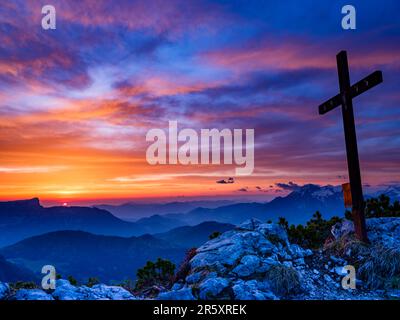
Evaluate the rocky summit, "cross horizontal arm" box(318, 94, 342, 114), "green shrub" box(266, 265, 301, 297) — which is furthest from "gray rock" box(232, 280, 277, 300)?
"cross horizontal arm" box(318, 94, 342, 114)

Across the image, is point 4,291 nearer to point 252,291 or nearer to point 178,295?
point 178,295

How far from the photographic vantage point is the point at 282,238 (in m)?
13.0

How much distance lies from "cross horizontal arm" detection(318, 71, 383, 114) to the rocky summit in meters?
5.25

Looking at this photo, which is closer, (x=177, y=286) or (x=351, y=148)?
(x=177, y=286)

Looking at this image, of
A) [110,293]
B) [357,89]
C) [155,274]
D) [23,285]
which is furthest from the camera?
[357,89]

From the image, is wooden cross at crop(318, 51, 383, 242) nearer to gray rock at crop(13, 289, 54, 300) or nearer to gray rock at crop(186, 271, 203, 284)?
gray rock at crop(186, 271, 203, 284)

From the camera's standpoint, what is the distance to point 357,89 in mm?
12977

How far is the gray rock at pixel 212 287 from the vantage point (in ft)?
30.2

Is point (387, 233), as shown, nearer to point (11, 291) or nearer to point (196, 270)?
point (196, 270)

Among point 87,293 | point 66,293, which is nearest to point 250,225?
point 87,293

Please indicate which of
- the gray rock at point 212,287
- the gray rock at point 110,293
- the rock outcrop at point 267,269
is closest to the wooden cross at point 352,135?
the rock outcrop at point 267,269

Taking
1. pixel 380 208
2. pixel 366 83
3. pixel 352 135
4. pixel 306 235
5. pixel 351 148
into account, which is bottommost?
pixel 306 235

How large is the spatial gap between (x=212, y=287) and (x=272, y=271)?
2111 mm
